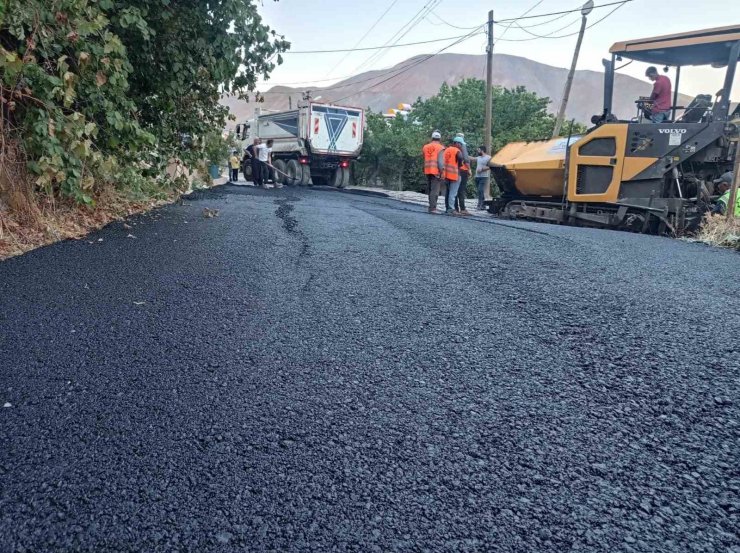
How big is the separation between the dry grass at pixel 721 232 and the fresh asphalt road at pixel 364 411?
9.06 feet

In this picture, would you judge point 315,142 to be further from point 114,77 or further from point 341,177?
point 114,77

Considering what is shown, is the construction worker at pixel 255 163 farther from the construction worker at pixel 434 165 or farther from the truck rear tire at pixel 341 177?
the construction worker at pixel 434 165

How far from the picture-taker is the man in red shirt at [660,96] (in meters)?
7.41

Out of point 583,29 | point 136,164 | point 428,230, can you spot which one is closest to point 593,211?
point 428,230

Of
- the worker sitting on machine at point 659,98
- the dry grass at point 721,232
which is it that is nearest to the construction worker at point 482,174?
the worker sitting on machine at point 659,98

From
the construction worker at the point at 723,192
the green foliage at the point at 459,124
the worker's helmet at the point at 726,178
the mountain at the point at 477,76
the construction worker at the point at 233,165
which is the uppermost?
the mountain at the point at 477,76

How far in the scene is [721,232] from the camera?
6.48 metres

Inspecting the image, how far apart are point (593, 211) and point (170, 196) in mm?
6452

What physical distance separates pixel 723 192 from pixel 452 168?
4164mm

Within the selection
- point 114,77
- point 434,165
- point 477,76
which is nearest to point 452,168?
point 434,165

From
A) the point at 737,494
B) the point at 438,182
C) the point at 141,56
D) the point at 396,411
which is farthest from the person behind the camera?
the point at 438,182

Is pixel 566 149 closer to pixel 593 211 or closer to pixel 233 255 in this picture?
pixel 593 211

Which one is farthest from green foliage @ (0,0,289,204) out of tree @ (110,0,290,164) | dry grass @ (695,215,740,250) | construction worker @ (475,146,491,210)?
construction worker @ (475,146,491,210)

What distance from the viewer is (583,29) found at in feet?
56.7
